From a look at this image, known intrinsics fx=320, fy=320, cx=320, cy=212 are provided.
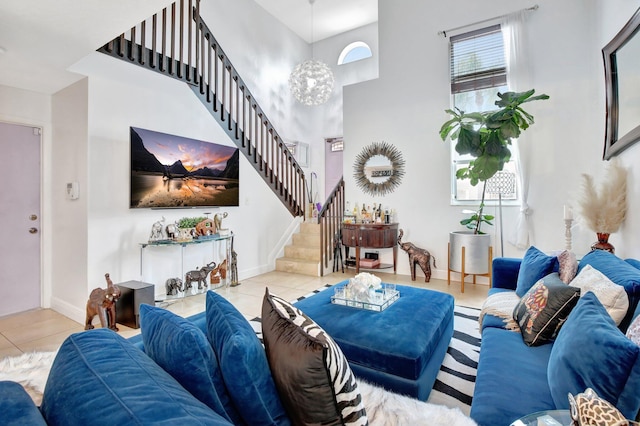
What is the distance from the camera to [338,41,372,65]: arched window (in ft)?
24.1

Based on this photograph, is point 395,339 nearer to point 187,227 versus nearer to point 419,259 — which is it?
point 187,227

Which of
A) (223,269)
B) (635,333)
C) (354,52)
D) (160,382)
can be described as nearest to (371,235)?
(223,269)

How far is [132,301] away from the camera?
3.23m

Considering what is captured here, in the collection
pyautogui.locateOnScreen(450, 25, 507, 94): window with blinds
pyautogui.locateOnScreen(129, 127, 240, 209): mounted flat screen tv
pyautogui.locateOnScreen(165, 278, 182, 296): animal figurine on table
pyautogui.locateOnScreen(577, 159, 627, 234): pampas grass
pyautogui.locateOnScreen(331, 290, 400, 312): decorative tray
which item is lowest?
pyautogui.locateOnScreen(165, 278, 182, 296): animal figurine on table

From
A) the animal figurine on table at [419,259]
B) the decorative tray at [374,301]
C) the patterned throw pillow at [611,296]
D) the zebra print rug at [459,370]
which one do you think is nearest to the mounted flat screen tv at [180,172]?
the zebra print rug at [459,370]

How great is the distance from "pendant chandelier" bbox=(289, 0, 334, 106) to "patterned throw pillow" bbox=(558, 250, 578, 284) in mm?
4695

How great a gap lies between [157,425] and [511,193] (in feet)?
16.4

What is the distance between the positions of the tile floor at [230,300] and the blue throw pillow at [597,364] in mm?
2737

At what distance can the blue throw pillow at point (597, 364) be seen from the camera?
38.6 inches

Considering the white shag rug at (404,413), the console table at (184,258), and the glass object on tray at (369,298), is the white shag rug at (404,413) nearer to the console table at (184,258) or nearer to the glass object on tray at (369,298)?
the glass object on tray at (369,298)

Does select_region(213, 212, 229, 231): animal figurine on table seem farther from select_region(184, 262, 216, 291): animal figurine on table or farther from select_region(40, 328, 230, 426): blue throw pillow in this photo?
select_region(40, 328, 230, 426): blue throw pillow

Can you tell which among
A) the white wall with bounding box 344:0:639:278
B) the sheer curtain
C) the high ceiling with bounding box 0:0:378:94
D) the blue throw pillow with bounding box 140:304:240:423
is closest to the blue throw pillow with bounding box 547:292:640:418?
the blue throw pillow with bounding box 140:304:240:423

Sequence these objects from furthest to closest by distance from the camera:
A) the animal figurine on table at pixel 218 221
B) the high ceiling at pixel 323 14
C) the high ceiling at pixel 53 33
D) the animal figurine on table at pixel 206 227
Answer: the high ceiling at pixel 323 14 < the animal figurine on table at pixel 218 221 < the animal figurine on table at pixel 206 227 < the high ceiling at pixel 53 33

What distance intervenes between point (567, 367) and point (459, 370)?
4.27 feet
